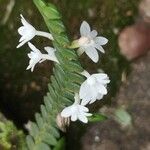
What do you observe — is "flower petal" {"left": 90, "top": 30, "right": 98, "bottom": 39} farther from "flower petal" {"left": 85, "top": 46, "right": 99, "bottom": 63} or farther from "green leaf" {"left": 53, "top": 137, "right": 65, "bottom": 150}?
"green leaf" {"left": 53, "top": 137, "right": 65, "bottom": 150}

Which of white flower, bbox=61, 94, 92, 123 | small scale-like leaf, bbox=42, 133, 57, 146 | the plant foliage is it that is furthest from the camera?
small scale-like leaf, bbox=42, 133, 57, 146

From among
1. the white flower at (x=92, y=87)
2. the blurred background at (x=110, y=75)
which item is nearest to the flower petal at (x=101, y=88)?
the white flower at (x=92, y=87)

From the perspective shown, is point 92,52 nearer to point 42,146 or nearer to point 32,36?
point 32,36

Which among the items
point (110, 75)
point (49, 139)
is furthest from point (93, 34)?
point (110, 75)

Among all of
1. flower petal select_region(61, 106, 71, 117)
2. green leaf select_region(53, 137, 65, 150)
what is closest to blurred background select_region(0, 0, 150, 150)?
green leaf select_region(53, 137, 65, 150)

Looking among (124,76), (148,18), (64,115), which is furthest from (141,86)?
(64,115)

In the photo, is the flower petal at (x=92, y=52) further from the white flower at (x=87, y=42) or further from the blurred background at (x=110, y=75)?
the blurred background at (x=110, y=75)

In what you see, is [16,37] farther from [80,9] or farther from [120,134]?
[120,134]
